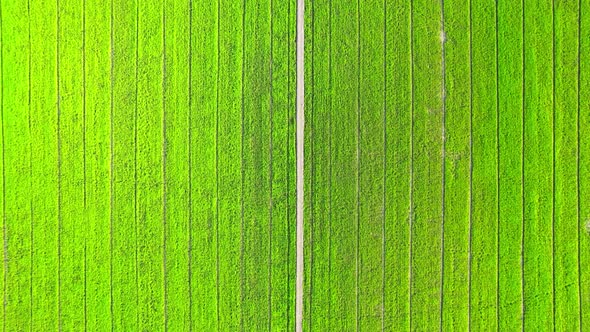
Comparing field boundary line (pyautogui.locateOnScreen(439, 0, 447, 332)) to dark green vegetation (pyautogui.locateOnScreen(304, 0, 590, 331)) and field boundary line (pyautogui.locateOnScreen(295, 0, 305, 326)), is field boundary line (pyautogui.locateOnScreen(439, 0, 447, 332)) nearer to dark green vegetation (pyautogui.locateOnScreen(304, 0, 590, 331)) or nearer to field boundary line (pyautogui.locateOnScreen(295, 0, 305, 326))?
dark green vegetation (pyautogui.locateOnScreen(304, 0, 590, 331))

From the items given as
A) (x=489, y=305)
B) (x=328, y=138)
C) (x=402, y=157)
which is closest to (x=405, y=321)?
(x=489, y=305)

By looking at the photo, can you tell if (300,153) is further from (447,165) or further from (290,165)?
(447,165)

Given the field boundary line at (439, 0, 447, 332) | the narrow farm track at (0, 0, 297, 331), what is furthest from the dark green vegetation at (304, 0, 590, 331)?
the narrow farm track at (0, 0, 297, 331)

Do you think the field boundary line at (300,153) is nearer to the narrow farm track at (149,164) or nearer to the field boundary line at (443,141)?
the narrow farm track at (149,164)

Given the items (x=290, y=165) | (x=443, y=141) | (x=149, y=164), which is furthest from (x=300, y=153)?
(x=149, y=164)

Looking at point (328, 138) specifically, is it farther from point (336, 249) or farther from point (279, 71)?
point (336, 249)

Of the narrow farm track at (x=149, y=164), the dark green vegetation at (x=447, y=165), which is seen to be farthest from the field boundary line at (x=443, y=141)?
the narrow farm track at (x=149, y=164)

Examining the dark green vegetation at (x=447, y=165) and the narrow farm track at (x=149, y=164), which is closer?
the dark green vegetation at (x=447, y=165)
